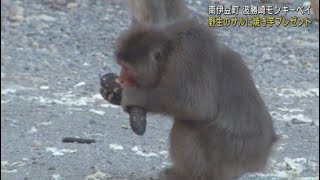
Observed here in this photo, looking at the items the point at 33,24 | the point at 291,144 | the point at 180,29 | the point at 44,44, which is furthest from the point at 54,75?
the point at 180,29

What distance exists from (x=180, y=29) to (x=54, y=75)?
3812mm

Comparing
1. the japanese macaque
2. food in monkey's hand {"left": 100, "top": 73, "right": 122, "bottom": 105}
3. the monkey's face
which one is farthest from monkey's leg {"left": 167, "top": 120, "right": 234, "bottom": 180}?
food in monkey's hand {"left": 100, "top": 73, "right": 122, "bottom": 105}

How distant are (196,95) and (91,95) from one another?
10.7 ft

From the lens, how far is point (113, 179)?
554 centimetres

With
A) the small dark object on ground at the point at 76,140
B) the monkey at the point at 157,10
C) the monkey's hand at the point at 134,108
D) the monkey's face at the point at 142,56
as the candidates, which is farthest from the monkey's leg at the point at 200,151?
the small dark object on ground at the point at 76,140

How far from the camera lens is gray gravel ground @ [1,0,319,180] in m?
5.95

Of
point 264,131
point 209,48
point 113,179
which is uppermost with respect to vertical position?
point 209,48

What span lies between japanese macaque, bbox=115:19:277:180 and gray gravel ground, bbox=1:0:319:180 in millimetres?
839

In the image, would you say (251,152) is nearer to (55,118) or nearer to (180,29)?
(180,29)

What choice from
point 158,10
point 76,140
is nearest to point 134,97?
point 158,10

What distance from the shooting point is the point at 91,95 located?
7895 millimetres

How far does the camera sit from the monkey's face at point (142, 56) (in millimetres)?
4809

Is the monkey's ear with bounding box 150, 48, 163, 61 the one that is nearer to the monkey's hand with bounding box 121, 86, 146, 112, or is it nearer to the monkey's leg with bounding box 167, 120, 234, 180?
the monkey's hand with bounding box 121, 86, 146, 112

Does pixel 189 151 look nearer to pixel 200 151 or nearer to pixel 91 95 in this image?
pixel 200 151
